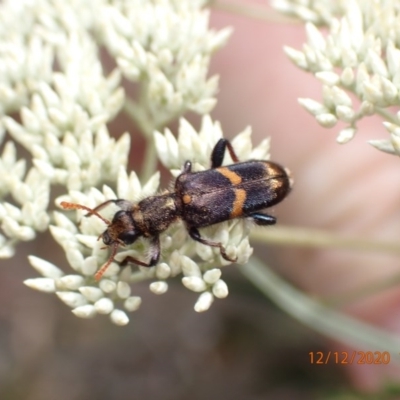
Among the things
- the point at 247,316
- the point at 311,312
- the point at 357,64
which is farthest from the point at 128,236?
the point at 247,316

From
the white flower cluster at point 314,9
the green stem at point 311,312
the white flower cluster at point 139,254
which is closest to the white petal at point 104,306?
the white flower cluster at point 139,254

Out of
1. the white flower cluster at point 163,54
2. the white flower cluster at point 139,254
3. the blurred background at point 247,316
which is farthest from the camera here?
the blurred background at point 247,316

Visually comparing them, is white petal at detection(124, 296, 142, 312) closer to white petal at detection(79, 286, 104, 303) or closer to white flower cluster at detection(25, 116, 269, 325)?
white flower cluster at detection(25, 116, 269, 325)

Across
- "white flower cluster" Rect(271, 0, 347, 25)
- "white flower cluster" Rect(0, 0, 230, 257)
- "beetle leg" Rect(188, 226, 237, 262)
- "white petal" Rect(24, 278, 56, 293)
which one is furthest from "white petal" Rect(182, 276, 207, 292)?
"white flower cluster" Rect(271, 0, 347, 25)

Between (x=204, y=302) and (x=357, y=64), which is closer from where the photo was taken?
(x=204, y=302)

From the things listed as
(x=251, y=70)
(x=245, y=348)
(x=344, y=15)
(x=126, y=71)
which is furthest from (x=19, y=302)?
(x=344, y=15)

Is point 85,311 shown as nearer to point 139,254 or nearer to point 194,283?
point 139,254

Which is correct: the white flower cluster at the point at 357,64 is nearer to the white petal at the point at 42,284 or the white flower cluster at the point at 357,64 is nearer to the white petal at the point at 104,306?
the white petal at the point at 104,306
